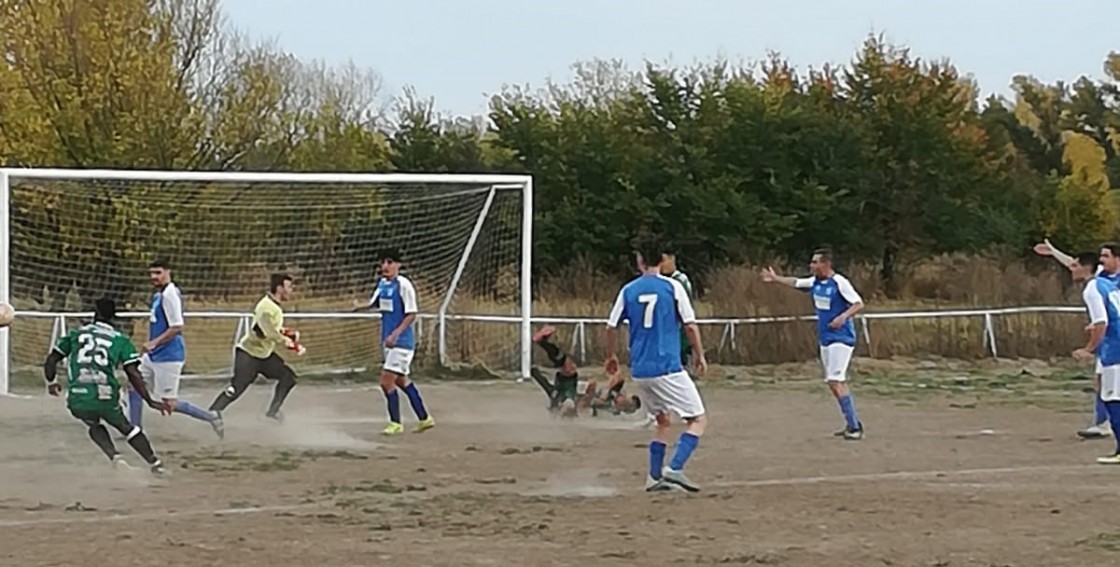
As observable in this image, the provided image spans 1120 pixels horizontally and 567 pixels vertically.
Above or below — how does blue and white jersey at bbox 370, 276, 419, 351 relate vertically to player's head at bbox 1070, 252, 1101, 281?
below

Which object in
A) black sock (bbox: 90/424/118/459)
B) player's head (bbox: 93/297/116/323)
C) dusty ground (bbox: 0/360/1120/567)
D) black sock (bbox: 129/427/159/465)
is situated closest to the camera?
dusty ground (bbox: 0/360/1120/567)

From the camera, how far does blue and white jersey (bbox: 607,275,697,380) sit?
11.3 metres

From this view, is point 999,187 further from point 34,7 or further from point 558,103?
point 34,7

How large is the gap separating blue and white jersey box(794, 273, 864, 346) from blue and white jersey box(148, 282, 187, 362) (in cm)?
550

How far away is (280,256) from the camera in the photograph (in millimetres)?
23547

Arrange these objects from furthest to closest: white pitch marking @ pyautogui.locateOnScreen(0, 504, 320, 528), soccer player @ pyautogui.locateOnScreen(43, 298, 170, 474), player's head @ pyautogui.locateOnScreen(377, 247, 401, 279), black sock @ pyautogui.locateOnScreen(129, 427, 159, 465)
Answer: player's head @ pyautogui.locateOnScreen(377, 247, 401, 279) < black sock @ pyautogui.locateOnScreen(129, 427, 159, 465) < soccer player @ pyautogui.locateOnScreen(43, 298, 170, 474) < white pitch marking @ pyautogui.locateOnScreen(0, 504, 320, 528)

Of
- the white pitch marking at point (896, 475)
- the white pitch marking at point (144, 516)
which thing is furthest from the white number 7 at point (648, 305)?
the white pitch marking at point (144, 516)

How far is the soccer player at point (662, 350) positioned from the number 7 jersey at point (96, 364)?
3.50 meters

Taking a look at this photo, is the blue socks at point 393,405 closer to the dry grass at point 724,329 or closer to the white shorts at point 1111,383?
the white shorts at point 1111,383

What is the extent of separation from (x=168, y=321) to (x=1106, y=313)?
299 inches

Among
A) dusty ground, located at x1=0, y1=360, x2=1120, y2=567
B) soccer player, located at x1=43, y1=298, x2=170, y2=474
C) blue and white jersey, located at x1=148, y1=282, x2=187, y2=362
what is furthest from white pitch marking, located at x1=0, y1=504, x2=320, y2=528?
blue and white jersey, located at x1=148, y1=282, x2=187, y2=362

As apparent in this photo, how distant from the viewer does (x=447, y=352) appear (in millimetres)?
24281

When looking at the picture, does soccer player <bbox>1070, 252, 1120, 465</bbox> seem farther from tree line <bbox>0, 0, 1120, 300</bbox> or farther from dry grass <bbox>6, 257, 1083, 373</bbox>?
tree line <bbox>0, 0, 1120, 300</bbox>

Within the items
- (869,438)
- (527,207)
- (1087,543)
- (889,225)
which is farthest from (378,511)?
(889,225)
